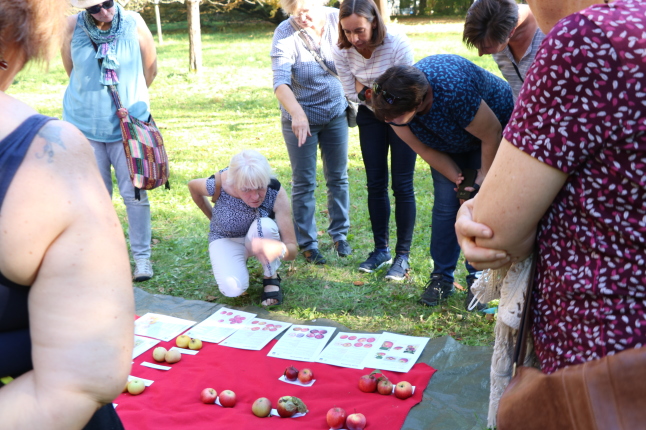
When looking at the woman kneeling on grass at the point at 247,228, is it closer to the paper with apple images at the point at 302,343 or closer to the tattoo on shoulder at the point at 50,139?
the paper with apple images at the point at 302,343

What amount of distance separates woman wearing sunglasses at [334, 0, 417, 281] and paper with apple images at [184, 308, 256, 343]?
1.06 m

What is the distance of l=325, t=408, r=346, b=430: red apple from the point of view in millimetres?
2678

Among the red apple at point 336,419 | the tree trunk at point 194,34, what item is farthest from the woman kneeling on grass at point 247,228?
the tree trunk at point 194,34

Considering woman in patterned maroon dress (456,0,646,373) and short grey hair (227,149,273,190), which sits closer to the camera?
woman in patterned maroon dress (456,0,646,373)

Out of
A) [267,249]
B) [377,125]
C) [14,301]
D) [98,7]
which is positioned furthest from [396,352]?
[98,7]

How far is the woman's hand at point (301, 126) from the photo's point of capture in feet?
13.5

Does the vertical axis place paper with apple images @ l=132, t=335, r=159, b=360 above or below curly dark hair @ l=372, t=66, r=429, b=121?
below

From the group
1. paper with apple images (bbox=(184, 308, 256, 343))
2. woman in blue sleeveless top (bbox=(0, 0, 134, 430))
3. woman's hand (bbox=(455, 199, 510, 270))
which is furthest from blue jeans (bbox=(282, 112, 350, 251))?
woman in blue sleeveless top (bbox=(0, 0, 134, 430))

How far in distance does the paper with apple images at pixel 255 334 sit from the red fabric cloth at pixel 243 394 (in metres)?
0.04

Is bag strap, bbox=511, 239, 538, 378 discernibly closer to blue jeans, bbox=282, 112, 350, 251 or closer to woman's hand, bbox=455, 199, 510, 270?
woman's hand, bbox=455, 199, 510, 270

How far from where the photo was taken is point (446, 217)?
3.69 meters

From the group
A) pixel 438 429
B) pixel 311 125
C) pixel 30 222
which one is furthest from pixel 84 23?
pixel 30 222

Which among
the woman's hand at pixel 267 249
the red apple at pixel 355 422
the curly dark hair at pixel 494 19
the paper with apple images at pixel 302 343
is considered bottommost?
the paper with apple images at pixel 302 343

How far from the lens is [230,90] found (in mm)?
12586
